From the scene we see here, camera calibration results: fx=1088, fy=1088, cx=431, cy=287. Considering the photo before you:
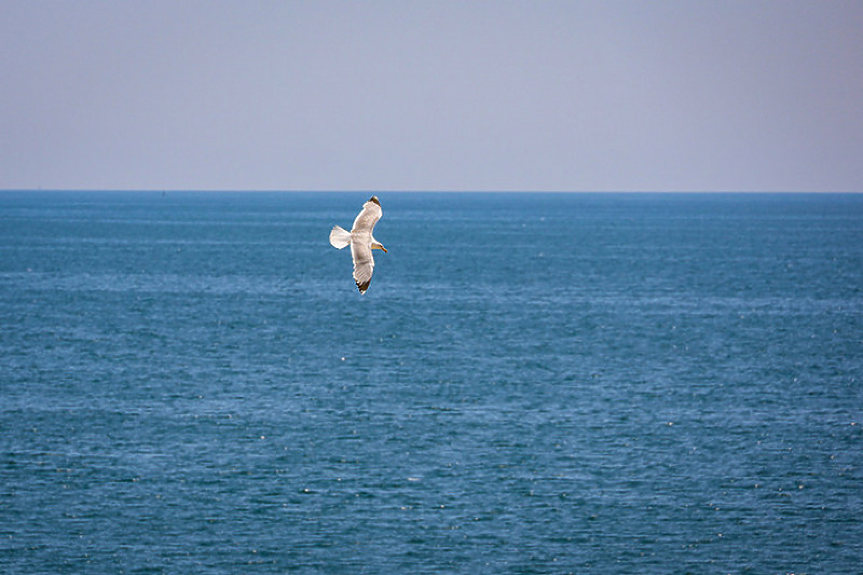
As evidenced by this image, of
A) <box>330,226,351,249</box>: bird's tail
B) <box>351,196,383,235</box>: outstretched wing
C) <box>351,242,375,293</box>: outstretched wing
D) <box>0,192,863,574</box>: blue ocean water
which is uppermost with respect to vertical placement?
<box>351,196,383,235</box>: outstretched wing

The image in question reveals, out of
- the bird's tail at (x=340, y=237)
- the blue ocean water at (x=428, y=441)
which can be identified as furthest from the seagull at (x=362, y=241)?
the blue ocean water at (x=428, y=441)

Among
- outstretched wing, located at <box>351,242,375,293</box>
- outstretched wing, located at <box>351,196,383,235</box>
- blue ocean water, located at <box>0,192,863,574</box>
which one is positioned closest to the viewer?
outstretched wing, located at <box>351,242,375,293</box>

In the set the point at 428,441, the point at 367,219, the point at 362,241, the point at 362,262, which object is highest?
the point at 367,219

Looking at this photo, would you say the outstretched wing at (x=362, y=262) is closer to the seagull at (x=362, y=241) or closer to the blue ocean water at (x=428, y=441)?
the seagull at (x=362, y=241)

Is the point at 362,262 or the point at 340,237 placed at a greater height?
the point at 340,237

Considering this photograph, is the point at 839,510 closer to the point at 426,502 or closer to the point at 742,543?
the point at 742,543

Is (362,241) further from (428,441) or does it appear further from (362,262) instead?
(428,441)

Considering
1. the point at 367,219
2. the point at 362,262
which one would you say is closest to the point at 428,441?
the point at 362,262

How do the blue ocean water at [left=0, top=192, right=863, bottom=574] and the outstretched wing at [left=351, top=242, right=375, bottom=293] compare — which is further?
the blue ocean water at [left=0, top=192, right=863, bottom=574]

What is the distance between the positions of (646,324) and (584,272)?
61.7m

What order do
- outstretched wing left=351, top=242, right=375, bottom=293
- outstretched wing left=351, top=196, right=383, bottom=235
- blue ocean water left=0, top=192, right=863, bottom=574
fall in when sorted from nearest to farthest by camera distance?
outstretched wing left=351, top=242, right=375, bottom=293 → outstretched wing left=351, top=196, right=383, bottom=235 → blue ocean water left=0, top=192, right=863, bottom=574

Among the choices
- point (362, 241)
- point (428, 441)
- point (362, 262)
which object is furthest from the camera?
point (428, 441)

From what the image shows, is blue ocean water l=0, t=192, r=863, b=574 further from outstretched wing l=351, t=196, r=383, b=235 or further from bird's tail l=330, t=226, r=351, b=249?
outstretched wing l=351, t=196, r=383, b=235

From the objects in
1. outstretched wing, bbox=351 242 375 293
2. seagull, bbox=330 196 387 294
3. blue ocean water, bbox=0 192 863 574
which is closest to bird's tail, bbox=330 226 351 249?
seagull, bbox=330 196 387 294
